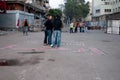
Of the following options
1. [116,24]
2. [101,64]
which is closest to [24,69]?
[101,64]

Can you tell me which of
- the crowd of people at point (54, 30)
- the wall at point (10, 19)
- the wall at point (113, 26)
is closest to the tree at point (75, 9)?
the wall at point (10, 19)

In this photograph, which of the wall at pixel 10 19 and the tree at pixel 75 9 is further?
the tree at pixel 75 9

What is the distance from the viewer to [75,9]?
374ft

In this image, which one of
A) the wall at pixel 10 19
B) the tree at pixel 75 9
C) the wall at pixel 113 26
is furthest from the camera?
the tree at pixel 75 9

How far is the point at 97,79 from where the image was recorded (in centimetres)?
698

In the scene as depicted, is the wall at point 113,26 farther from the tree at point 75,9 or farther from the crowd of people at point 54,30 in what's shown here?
the tree at point 75,9

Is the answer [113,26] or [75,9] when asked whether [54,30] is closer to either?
[113,26]

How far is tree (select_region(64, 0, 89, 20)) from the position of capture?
113500 millimetres

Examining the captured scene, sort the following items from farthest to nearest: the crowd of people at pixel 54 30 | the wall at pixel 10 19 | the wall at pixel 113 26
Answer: the wall at pixel 10 19 < the wall at pixel 113 26 < the crowd of people at pixel 54 30

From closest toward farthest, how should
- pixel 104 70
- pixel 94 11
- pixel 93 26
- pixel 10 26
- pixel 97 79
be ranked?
pixel 97 79 < pixel 104 70 < pixel 10 26 < pixel 93 26 < pixel 94 11

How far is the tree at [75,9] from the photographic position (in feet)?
372

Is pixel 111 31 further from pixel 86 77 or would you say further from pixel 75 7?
pixel 75 7

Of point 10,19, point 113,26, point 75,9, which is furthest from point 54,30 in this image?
point 75,9

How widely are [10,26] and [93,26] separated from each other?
103 ft
